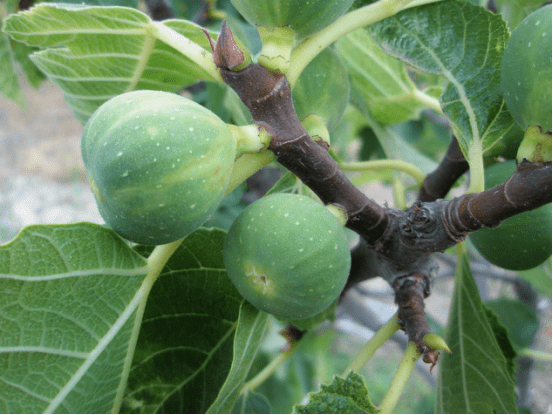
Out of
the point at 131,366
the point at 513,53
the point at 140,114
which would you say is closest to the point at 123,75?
the point at 140,114

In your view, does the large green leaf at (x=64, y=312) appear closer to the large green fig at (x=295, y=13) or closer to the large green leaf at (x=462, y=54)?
the large green fig at (x=295, y=13)

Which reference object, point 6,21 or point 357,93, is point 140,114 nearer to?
point 6,21

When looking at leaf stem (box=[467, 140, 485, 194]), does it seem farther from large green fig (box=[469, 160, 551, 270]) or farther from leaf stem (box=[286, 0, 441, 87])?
leaf stem (box=[286, 0, 441, 87])

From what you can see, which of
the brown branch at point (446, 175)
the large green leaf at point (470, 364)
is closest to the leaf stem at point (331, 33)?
the brown branch at point (446, 175)

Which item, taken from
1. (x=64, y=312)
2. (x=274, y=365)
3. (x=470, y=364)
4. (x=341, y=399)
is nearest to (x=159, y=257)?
(x=64, y=312)

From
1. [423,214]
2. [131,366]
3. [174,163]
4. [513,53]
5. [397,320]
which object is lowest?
[131,366]

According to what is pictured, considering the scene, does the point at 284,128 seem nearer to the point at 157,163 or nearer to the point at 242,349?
the point at 157,163
